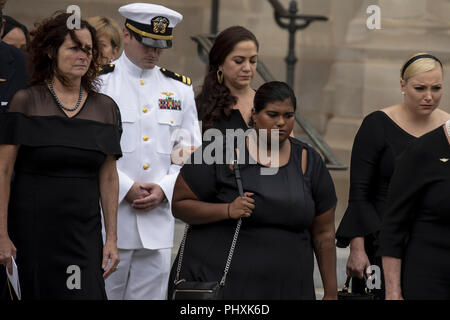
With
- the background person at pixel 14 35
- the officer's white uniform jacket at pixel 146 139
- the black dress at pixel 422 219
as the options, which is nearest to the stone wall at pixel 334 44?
the background person at pixel 14 35

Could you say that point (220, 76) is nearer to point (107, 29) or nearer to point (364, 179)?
point (364, 179)

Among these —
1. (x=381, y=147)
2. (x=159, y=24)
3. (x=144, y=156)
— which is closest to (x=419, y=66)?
(x=381, y=147)

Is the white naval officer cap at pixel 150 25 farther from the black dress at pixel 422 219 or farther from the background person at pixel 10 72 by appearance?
the black dress at pixel 422 219

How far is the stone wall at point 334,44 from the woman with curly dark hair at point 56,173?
4.84 meters

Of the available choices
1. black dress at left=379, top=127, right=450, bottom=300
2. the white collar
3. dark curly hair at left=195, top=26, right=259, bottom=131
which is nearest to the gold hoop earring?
dark curly hair at left=195, top=26, right=259, bottom=131

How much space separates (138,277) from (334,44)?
4.96m

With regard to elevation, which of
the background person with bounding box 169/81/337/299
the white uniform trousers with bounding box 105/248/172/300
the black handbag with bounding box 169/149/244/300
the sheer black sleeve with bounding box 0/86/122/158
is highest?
the sheer black sleeve with bounding box 0/86/122/158

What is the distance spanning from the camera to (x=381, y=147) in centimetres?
565

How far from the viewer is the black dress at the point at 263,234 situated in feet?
15.8

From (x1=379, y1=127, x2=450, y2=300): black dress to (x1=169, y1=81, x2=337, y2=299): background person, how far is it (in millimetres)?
425

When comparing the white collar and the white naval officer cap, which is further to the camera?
the white collar

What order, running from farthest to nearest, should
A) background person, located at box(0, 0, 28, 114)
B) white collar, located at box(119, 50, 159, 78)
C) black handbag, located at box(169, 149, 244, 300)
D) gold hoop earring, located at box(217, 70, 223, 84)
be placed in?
background person, located at box(0, 0, 28, 114) < white collar, located at box(119, 50, 159, 78) < gold hoop earring, located at box(217, 70, 223, 84) < black handbag, located at box(169, 149, 244, 300)

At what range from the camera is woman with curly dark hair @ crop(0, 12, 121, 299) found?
516 cm

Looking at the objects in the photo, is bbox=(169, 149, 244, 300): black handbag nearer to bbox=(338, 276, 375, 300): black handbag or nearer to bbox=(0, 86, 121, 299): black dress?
bbox=(0, 86, 121, 299): black dress
